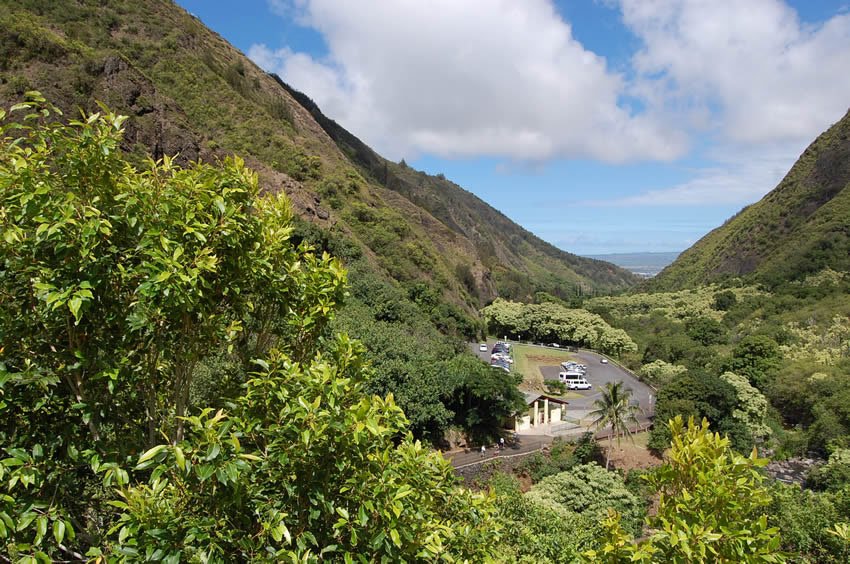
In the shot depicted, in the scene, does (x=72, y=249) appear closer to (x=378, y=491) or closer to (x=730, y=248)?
(x=378, y=491)

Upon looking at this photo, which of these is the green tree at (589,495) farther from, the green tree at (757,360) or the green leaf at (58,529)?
the green tree at (757,360)

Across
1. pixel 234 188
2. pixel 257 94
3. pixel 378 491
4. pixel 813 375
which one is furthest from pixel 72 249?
pixel 257 94

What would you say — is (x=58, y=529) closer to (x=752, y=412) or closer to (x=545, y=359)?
(x=752, y=412)

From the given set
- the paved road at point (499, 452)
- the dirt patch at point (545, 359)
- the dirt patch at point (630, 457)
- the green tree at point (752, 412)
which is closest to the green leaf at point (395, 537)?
the paved road at point (499, 452)

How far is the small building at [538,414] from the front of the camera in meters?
29.2

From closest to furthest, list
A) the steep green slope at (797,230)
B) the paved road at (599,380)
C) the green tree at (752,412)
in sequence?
1. the green tree at (752,412)
2. the paved road at (599,380)
3. the steep green slope at (797,230)

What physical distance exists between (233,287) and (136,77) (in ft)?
126

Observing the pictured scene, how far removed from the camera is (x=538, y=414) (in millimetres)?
30203

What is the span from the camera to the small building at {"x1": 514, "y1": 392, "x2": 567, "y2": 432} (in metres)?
29.2

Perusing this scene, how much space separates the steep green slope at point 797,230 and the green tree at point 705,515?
87941mm

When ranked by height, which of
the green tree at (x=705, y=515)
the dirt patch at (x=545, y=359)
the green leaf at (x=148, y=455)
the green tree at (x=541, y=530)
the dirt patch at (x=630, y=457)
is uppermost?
the green leaf at (x=148, y=455)

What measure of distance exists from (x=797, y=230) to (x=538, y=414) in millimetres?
89798

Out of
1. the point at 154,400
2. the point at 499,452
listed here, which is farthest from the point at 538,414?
the point at 154,400

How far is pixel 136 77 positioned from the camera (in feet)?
110
